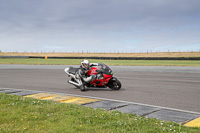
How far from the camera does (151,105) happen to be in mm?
7375

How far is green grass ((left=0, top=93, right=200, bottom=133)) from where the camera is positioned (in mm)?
4805

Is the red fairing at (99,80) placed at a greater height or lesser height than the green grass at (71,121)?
greater

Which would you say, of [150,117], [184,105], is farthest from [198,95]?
[150,117]

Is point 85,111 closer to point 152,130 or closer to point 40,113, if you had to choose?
point 40,113

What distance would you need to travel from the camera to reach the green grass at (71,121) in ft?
15.8

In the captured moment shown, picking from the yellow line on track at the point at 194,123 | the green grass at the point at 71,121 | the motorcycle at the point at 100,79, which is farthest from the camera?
the motorcycle at the point at 100,79

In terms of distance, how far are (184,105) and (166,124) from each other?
2641mm

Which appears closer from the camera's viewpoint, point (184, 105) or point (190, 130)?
point (190, 130)

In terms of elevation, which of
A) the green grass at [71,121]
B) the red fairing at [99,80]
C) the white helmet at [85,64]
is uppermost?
the white helmet at [85,64]

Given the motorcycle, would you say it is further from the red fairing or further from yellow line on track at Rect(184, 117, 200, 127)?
yellow line on track at Rect(184, 117, 200, 127)

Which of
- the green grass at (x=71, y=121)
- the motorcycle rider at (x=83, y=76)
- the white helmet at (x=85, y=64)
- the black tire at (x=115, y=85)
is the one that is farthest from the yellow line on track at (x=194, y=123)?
the white helmet at (x=85, y=64)

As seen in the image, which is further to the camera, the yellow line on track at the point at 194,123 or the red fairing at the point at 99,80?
the red fairing at the point at 99,80

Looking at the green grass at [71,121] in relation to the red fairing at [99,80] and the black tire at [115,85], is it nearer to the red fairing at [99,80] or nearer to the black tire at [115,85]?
the red fairing at [99,80]

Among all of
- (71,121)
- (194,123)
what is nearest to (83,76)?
(71,121)
